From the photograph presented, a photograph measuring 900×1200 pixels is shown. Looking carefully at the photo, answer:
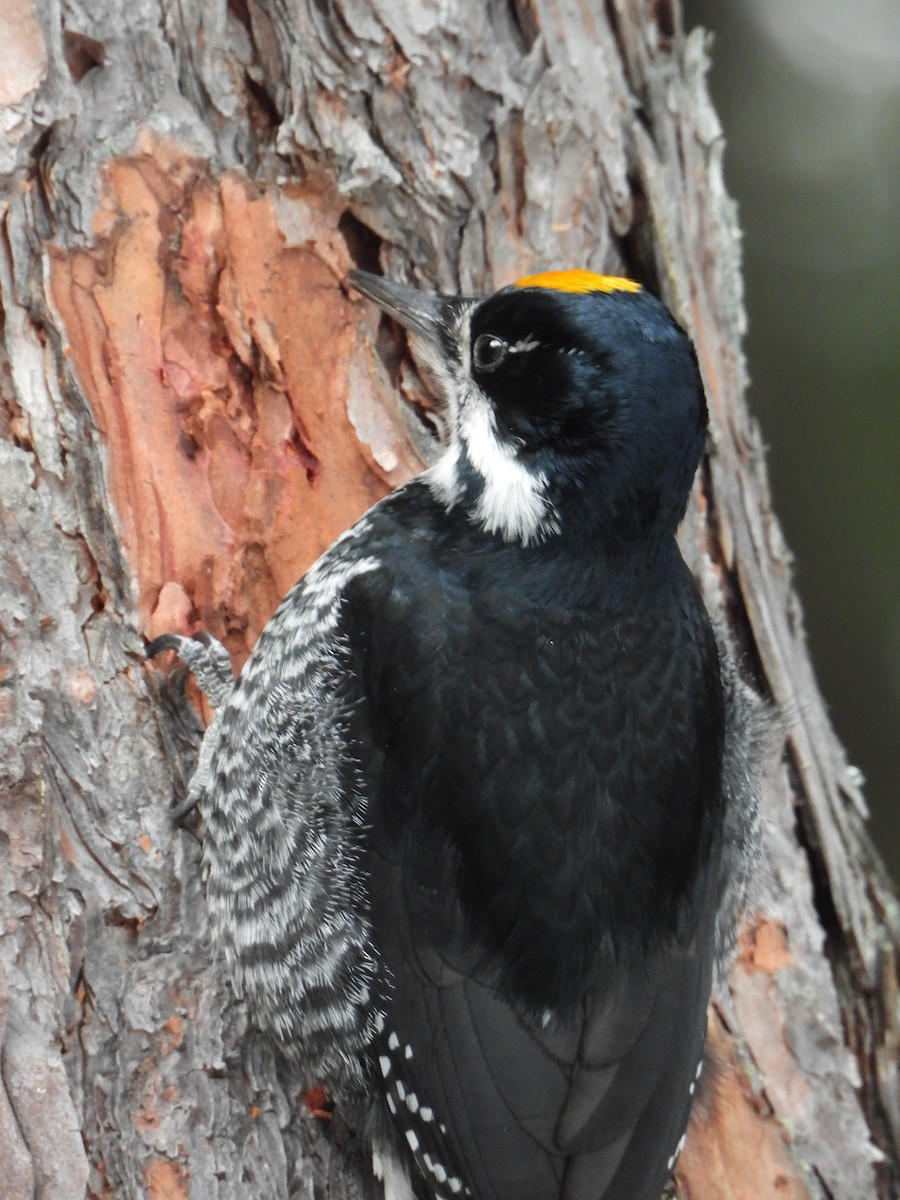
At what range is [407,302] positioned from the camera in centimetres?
247

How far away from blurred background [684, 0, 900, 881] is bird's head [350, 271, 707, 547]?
7.86 feet

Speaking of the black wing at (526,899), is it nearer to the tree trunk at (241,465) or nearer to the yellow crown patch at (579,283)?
the tree trunk at (241,465)

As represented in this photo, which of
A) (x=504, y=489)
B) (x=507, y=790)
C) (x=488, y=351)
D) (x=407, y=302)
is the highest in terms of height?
(x=407, y=302)

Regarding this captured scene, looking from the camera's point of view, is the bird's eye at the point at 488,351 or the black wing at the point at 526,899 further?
the bird's eye at the point at 488,351

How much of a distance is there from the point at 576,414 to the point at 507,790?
2.03ft

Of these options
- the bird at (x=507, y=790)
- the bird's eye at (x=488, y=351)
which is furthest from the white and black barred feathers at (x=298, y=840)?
the bird's eye at (x=488, y=351)

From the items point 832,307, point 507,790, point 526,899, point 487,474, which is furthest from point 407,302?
point 832,307

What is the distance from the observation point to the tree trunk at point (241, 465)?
6.84ft

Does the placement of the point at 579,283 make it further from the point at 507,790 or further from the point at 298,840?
the point at 298,840

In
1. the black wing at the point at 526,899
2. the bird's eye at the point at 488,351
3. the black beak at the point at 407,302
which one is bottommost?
the black wing at the point at 526,899

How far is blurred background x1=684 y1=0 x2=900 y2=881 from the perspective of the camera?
4.51 m

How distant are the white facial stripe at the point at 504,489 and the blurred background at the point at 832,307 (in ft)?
7.80

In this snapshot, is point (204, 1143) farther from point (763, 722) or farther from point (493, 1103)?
point (763, 722)

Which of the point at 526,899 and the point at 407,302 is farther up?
the point at 407,302
